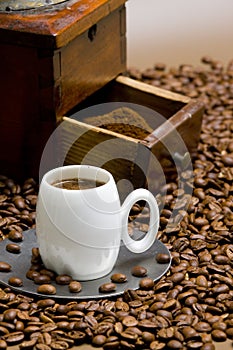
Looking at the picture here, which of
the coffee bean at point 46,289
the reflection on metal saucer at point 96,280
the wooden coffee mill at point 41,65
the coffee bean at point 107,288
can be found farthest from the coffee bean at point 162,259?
the wooden coffee mill at point 41,65

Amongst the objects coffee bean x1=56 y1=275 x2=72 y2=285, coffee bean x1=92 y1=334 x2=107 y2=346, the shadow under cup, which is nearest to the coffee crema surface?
the shadow under cup

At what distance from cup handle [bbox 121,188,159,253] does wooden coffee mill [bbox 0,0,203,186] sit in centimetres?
28

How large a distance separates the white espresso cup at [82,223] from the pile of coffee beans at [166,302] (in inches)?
3.1

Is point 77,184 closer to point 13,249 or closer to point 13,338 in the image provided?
point 13,249

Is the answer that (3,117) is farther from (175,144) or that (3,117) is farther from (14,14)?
(175,144)

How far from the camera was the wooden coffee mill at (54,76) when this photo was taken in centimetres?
219

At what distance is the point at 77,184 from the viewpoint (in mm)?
1923

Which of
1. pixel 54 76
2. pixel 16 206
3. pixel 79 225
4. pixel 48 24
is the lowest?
pixel 16 206

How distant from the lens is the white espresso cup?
6.09ft

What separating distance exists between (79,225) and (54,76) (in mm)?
484

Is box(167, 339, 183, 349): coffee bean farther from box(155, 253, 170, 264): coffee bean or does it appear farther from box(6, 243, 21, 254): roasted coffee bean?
box(6, 243, 21, 254): roasted coffee bean

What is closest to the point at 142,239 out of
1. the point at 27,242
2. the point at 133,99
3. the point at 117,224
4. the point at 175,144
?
the point at 117,224

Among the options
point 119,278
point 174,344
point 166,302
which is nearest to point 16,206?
point 119,278

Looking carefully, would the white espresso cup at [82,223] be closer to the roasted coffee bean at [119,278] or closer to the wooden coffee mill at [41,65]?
the roasted coffee bean at [119,278]
